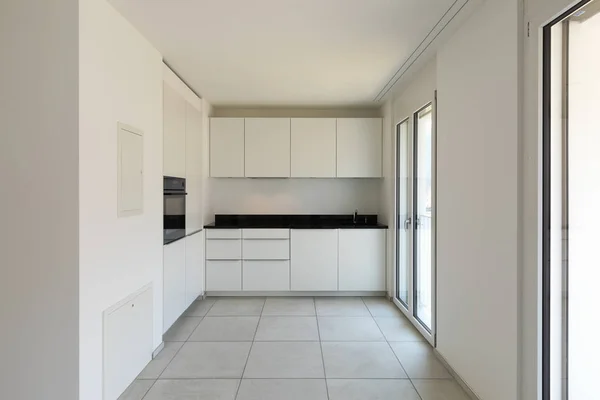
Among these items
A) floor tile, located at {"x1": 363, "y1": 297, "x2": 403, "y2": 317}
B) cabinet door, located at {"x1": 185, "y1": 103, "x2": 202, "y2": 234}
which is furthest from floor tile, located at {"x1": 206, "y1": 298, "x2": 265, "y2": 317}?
floor tile, located at {"x1": 363, "y1": 297, "x2": 403, "y2": 317}

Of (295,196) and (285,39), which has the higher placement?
(285,39)

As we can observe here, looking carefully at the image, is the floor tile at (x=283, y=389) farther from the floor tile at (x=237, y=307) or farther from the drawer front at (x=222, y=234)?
the drawer front at (x=222, y=234)

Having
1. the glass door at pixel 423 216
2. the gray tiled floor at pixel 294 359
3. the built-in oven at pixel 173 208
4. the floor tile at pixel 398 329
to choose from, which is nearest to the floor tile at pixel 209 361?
the gray tiled floor at pixel 294 359

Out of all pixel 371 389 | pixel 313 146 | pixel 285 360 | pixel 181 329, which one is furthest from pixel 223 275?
pixel 371 389

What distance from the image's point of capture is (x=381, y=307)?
409 centimetres

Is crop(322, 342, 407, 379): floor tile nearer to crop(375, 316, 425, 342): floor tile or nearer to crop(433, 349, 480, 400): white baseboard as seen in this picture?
crop(375, 316, 425, 342): floor tile

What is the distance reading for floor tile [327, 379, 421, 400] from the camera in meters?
2.27

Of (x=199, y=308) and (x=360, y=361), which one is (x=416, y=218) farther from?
(x=199, y=308)

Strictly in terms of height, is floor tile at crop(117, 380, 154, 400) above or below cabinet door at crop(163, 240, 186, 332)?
below

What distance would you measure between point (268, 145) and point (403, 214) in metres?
1.90

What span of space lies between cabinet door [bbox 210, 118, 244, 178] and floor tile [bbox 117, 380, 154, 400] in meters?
2.67

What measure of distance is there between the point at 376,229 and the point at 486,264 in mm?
2420

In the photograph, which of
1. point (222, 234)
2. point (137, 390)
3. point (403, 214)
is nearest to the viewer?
point (137, 390)

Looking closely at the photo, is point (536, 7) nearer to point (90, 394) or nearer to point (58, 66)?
point (58, 66)
